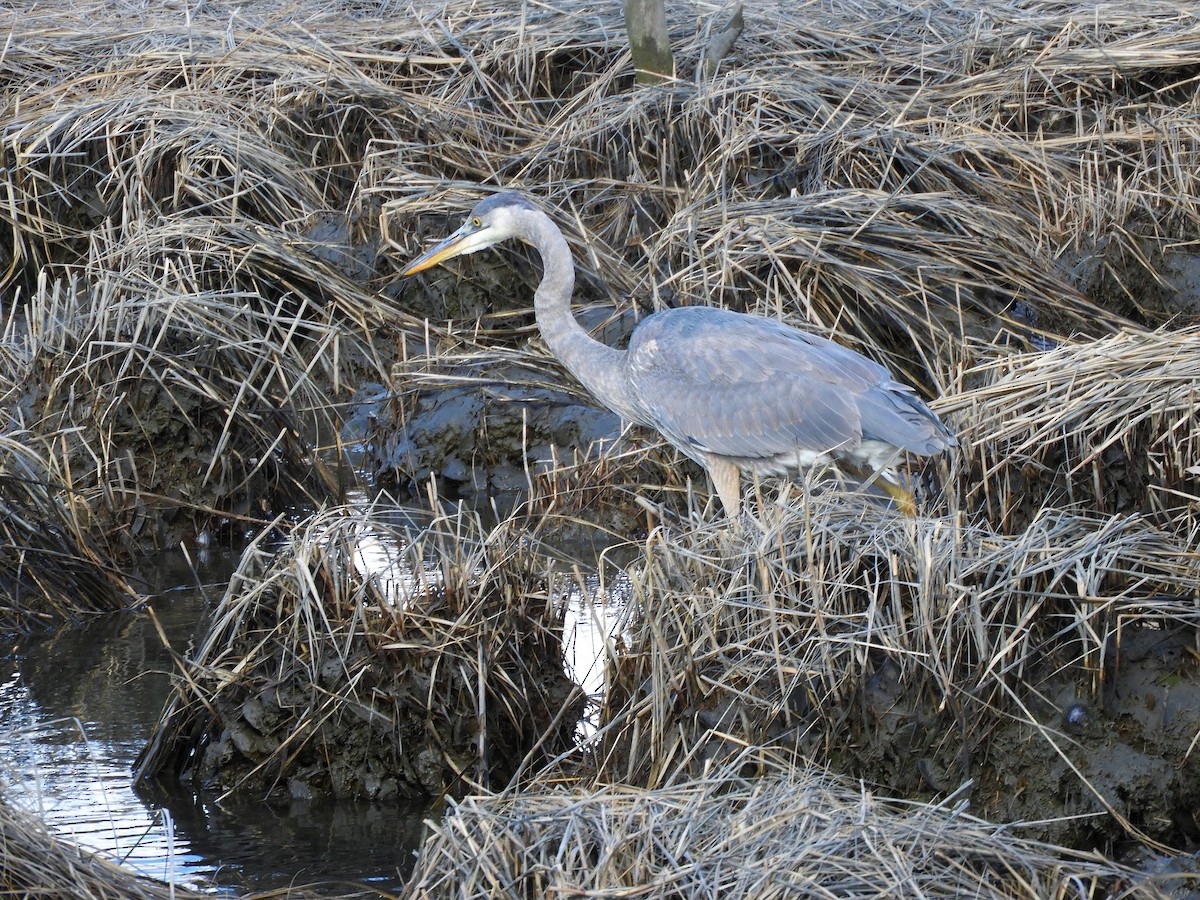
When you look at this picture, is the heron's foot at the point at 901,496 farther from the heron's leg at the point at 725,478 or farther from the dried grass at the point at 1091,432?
the heron's leg at the point at 725,478

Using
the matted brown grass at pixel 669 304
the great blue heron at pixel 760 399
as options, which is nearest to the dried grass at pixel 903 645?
the matted brown grass at pixel 669 304

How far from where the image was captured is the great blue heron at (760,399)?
540 cm

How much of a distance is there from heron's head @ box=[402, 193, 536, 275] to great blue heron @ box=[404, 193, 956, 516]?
0.78 meters

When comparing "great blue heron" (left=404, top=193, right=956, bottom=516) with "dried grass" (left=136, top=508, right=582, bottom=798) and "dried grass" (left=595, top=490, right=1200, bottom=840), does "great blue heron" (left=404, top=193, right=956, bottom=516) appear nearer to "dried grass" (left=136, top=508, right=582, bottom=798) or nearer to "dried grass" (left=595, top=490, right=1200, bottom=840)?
"dried grass" (left=595, top=490, right=1200, bottom=840)

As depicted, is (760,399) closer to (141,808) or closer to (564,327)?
(564,327)

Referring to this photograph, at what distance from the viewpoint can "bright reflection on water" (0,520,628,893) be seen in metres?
4.12

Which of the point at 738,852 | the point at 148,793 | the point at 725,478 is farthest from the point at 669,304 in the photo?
the point at 738,852

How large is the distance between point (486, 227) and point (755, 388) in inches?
65.4

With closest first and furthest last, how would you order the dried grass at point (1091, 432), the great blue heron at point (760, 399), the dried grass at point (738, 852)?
the dried grass at point (738, 852)
the dried grass at point (1091, 432)
the great blue heron at point (760, 399)

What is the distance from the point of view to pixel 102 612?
605 cm

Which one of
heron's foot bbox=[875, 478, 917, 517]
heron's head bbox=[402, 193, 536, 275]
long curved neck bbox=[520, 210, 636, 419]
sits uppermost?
heron's head bbox=[402, 193, 536, 275]

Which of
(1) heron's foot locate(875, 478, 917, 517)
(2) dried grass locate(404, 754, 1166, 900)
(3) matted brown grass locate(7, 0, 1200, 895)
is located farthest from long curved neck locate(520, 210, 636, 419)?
(2) dried grass locate(404, 754, 1166, 900)

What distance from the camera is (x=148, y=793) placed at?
453cm

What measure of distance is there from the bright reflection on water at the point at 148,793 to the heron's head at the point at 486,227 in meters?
1.82
